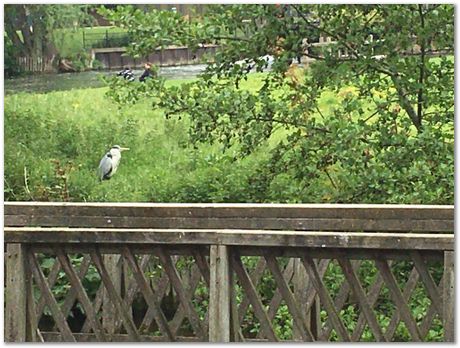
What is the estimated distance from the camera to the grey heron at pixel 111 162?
5754 mm

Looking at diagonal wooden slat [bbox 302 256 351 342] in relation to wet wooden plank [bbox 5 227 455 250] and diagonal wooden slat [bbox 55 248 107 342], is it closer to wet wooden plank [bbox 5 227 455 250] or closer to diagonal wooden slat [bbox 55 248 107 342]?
wet wooden plank [bbox 5 227 455 250]

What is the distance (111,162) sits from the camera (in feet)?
19.0

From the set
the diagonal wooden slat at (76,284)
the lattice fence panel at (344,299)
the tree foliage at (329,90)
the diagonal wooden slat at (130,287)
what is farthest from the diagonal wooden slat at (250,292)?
the tree foliage at (329,90)

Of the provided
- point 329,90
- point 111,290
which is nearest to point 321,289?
point 111,290

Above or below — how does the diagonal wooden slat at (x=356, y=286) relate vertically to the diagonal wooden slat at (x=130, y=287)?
above

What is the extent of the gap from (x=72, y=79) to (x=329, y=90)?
115cm

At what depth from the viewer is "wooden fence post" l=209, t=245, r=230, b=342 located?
102 inches

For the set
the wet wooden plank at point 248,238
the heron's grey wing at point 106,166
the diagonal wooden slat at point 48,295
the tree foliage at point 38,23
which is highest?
the tree foliage at point 38,23

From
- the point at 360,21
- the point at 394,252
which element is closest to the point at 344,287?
the point at 394,252

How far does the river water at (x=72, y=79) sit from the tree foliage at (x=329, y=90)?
80 millimetres

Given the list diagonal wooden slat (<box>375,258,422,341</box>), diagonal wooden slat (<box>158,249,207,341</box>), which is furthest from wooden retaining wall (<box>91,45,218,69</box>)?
diagonal wooden slat (<box>375,258,422,341</box>)

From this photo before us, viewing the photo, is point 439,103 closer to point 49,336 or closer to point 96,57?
point 96,57

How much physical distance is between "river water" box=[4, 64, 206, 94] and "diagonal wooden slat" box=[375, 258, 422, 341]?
2.56m

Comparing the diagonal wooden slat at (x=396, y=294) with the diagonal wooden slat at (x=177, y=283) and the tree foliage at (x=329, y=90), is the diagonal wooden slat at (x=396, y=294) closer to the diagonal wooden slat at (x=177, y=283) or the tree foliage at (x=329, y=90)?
the diagonal wooden slat at (x=177, y=283)
